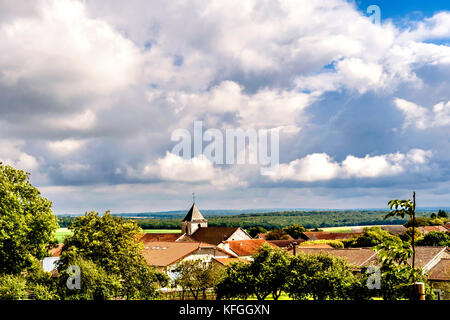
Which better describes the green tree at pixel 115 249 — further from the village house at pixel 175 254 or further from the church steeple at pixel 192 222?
the church steeple at pixel 192 222

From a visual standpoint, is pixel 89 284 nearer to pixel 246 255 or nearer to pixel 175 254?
pixel 175 254

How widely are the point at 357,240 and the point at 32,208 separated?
77560 millimetres

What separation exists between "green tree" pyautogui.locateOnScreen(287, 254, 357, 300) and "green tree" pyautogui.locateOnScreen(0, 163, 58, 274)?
24.5 m

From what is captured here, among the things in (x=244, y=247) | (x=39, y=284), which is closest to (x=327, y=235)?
(x=244, y=247)

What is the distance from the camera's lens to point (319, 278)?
42.2 m

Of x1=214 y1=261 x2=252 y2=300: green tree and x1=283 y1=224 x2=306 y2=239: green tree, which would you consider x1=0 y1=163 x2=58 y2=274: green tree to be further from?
x1=283 y1=224 x2=306 y2=239: green tree

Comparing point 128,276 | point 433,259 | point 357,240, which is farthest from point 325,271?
point 357,240

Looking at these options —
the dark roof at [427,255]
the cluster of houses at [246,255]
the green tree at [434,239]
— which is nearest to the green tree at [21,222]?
the cluster of houses at [246,255]

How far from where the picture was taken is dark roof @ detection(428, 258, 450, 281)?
5108 cm

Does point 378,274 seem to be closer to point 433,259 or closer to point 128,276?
point 128,276

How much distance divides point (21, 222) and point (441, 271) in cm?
4845

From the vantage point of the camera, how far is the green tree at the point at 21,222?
117 ft
